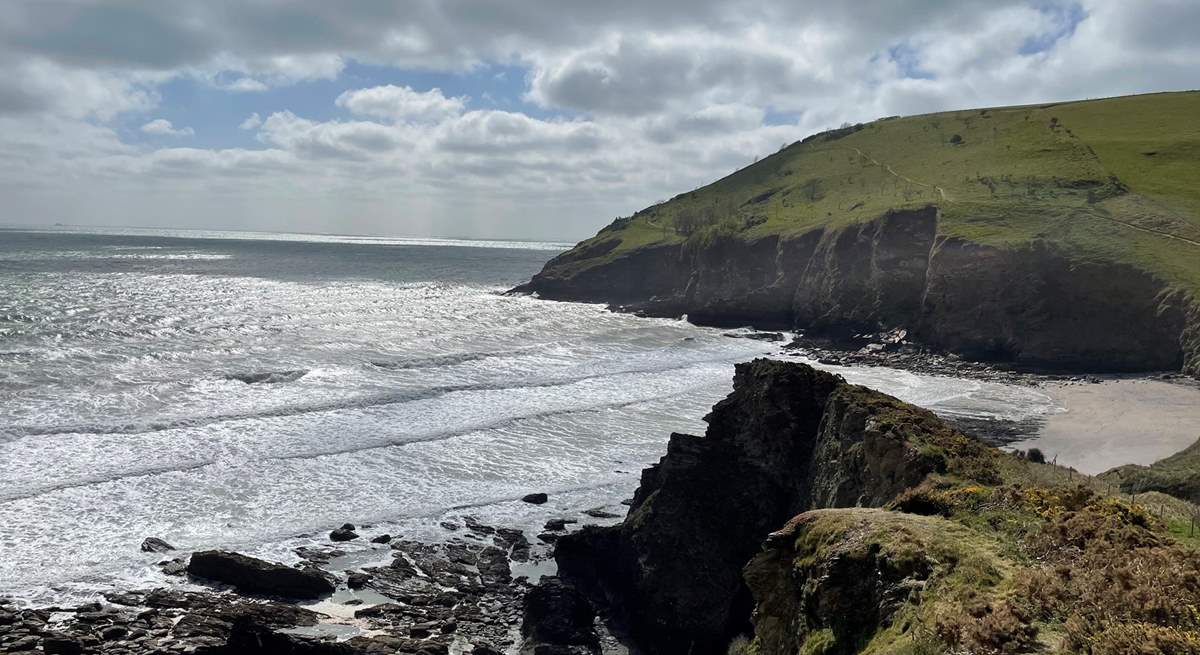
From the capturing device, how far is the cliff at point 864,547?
10.4 metres

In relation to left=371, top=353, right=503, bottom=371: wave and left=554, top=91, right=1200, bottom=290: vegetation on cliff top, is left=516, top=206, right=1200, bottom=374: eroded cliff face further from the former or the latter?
left=371, top=353, right=503, bottom=371: wave

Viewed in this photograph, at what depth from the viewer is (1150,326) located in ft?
229

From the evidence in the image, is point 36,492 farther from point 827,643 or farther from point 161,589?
point 827,643

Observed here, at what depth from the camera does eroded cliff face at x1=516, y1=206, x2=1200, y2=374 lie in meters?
70.3

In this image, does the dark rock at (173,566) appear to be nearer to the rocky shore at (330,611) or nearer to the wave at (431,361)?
the rocky shore at (330,611)

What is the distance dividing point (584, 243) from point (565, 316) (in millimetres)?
66897

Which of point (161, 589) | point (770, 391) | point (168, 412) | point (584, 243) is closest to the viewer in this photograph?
point (161, 589)

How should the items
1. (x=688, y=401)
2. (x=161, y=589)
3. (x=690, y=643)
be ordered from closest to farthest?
(x=690, y=643), (x=161, y=589), (x=688, y=401)

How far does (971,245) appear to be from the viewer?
8575cm

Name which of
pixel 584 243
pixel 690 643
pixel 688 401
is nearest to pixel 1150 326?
pixel 688 401

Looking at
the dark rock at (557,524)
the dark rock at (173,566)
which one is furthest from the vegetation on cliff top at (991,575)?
the dark rock at (173,566)

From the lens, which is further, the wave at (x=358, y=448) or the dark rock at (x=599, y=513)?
the dark rock at (x=599, y=513)

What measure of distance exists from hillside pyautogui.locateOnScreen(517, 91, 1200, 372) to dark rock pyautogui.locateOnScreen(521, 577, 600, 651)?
60.4m

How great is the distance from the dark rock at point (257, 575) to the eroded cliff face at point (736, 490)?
319 inches
